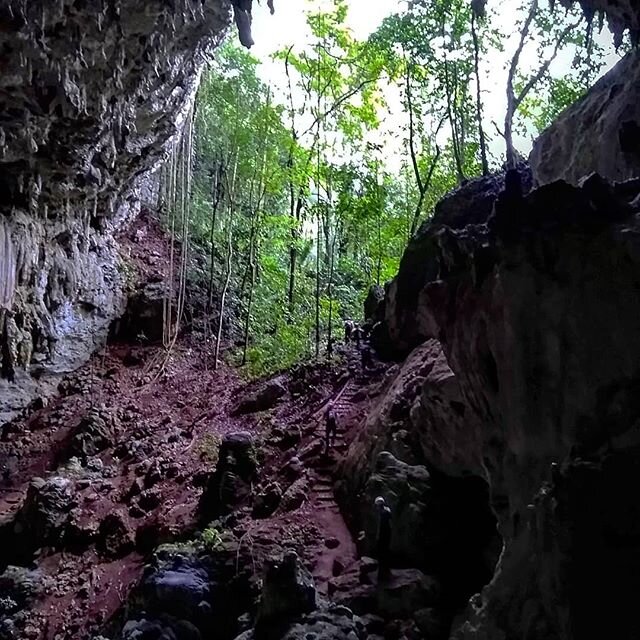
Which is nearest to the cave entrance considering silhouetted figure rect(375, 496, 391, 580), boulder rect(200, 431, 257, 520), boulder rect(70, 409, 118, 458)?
silhouetted figure rect(375, 496, 391, 580)

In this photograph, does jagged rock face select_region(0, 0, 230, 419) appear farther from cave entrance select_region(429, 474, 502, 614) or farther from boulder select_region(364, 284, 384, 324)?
cave entrance select_region(429, 474, 502, 614)

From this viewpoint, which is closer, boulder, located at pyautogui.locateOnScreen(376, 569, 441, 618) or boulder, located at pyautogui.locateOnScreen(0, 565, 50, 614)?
boulder, located at pyautogui.locateOnScreen(376, 569, 441, 618)

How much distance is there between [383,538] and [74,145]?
6715 mm

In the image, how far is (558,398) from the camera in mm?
3439

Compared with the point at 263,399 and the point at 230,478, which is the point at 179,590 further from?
the point at 263,399

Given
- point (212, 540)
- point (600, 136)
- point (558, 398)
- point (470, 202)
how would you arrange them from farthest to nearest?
point (470, 202)
point (212, 540)
point (600, 136)
point (558, 398)

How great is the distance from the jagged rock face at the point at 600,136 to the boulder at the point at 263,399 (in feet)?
16.4

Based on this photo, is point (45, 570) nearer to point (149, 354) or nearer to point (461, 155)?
point (149, 354)

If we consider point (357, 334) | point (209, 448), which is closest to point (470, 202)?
point (357, 334)

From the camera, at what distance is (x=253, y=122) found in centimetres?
1282

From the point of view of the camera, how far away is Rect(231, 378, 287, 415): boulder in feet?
Result: 31.6

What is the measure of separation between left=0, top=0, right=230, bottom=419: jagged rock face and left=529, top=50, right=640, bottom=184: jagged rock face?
4.54 m

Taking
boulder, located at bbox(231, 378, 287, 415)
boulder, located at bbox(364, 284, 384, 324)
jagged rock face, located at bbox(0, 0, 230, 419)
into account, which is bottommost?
boulder, located at bbox(231, 378, 287, 415)

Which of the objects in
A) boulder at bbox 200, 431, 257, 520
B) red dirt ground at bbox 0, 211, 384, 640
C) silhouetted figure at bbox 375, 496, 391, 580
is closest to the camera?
silhouetted figure at bbox 375, 496, 391, 580
